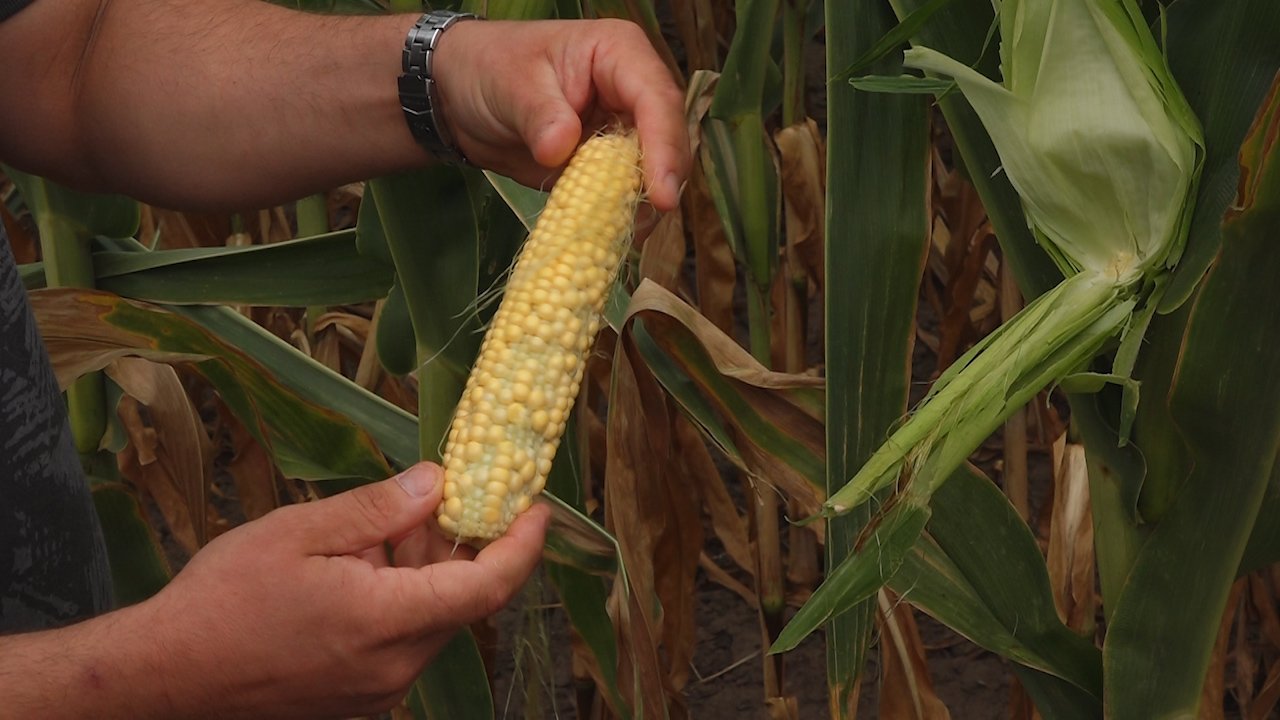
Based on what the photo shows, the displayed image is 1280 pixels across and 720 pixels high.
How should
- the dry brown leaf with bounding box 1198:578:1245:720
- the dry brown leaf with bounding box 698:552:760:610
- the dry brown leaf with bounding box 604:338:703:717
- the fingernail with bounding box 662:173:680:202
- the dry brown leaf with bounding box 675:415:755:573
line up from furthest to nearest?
the dry brown leaf with bounding box 698:552:760:610 → the dry brown leaf with bounding box 675:415:755:573 → the dry brown leaf with bounding box 1198:578:1245:720 → the dry brown leaf with bounding box 604:338:703:717 → the fingernail with bounding box 662:173:680:202

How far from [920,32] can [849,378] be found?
208 millimetres

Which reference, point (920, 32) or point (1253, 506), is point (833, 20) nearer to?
point (920, 32)

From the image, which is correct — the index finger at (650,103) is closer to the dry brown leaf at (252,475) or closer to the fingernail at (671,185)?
the fingernail at (671,185)

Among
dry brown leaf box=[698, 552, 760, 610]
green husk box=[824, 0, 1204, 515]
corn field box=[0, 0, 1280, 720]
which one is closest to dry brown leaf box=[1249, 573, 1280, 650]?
corn field box=[0, 0, 1280, 720]

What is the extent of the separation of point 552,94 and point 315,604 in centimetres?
33

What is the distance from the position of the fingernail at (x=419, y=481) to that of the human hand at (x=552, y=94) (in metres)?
0.20

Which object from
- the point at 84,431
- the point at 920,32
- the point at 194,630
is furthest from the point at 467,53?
the point at 84,431

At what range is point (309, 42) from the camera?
94 cm

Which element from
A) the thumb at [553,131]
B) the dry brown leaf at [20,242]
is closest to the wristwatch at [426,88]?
the thumb at [553,131]

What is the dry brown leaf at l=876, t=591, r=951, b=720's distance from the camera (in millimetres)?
1033

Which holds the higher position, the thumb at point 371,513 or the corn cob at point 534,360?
the corn cob at point 534,360

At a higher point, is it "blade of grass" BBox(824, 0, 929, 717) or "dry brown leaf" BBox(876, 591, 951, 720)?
"blade of grass" BBox(824, 0, 929, 717)

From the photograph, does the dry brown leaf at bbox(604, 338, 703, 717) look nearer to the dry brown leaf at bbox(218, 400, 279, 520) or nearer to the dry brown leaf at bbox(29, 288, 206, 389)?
the dry brown leaf at bbox(29, 288, 206, 389)

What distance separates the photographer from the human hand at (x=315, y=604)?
0.65 metres
